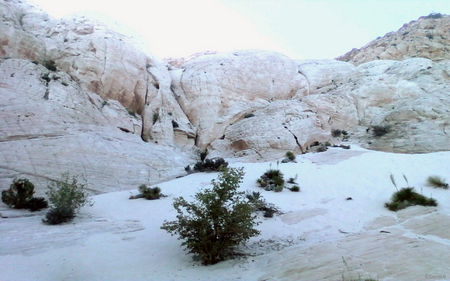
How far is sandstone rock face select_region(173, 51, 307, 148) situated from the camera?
2178cm

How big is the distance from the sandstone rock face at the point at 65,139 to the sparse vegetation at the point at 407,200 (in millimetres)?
9257

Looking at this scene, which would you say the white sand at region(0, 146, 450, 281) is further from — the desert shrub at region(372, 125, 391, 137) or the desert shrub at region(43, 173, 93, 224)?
the desert shrub at region(372, 125, 391, 137)

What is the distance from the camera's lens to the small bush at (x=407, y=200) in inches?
293

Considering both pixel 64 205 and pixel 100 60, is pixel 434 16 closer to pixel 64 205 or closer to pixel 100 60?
pixel 100 60

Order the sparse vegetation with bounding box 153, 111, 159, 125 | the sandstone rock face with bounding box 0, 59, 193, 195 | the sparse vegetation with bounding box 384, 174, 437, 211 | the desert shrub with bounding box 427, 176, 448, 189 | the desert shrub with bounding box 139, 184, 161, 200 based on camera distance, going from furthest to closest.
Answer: the sparse vegetation with bounding box 153, 111, 159, 125
the sandstone rock face with bounding box 0, 59, 193, 195
the desert shrub with bounding box 139, 184, 161, 200
the desert shrub with bounding box 427, 176, 448, 189
the sparse vegetation with bounding box 384, 174, 437, 211

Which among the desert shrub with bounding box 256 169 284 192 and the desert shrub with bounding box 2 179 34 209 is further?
the desert shrub with bounding box 256 169 284 192

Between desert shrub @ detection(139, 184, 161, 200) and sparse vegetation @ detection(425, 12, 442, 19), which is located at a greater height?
sparse vegetation @ detection(425, 12, 442, 19)

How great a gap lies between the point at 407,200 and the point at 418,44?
31.8 meters

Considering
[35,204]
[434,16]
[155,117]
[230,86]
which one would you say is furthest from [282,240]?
[434,16]

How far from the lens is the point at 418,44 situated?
31.8 m

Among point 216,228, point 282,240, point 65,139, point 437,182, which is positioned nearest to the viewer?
point 216,228

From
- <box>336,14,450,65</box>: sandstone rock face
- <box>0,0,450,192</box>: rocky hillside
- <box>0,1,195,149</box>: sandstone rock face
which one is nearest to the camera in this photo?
<box>0,0,450,192</box>: rocky hillside

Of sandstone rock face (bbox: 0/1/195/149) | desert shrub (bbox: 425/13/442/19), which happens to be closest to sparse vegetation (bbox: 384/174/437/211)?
sandstone rock face (bbox: 0/1/195/149)

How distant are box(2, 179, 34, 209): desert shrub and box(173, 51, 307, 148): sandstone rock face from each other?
12.1 m
